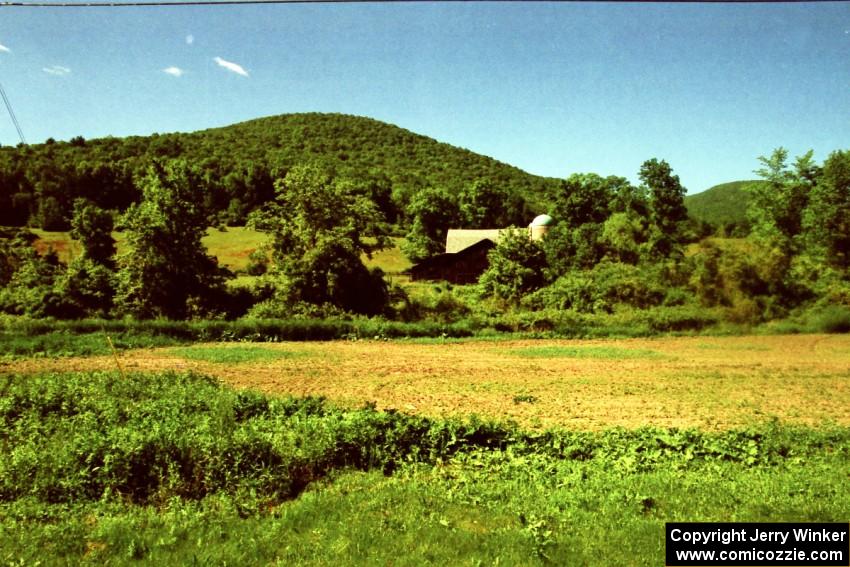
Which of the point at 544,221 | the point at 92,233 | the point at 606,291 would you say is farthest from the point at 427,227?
the point at 92,233

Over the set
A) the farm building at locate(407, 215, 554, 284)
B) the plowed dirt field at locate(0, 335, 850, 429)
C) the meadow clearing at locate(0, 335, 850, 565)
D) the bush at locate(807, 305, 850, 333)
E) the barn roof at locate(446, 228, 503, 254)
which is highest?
the barn roof at locate(446, 228, 503, 254)

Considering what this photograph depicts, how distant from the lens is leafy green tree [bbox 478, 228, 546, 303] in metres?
38.1

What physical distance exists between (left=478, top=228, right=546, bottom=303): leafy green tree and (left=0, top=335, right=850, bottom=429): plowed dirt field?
11.3 m

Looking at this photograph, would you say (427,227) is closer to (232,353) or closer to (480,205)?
(480,205)

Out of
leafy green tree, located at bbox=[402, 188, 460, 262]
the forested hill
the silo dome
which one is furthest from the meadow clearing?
leafy green tree, located at bbox=[402, 188, 460, 262]

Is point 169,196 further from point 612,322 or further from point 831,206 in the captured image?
point 831,206

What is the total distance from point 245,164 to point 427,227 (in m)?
40.5

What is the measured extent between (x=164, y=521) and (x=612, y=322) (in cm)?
2762

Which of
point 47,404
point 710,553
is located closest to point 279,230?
point 47,404

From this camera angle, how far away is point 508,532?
6.64m

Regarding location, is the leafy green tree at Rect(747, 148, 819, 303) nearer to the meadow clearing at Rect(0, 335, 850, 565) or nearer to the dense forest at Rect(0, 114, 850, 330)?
the dense forest at Rect(0, 114, 850, 330)

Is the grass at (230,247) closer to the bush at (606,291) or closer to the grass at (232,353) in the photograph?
the bush at (606,291)

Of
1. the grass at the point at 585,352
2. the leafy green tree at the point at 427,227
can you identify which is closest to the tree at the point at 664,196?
the leafy green tree at the point at 427,227

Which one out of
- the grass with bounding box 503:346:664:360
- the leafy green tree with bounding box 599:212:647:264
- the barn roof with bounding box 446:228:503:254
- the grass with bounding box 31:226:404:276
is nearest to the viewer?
the grass with bounding box 503:346:664:360
